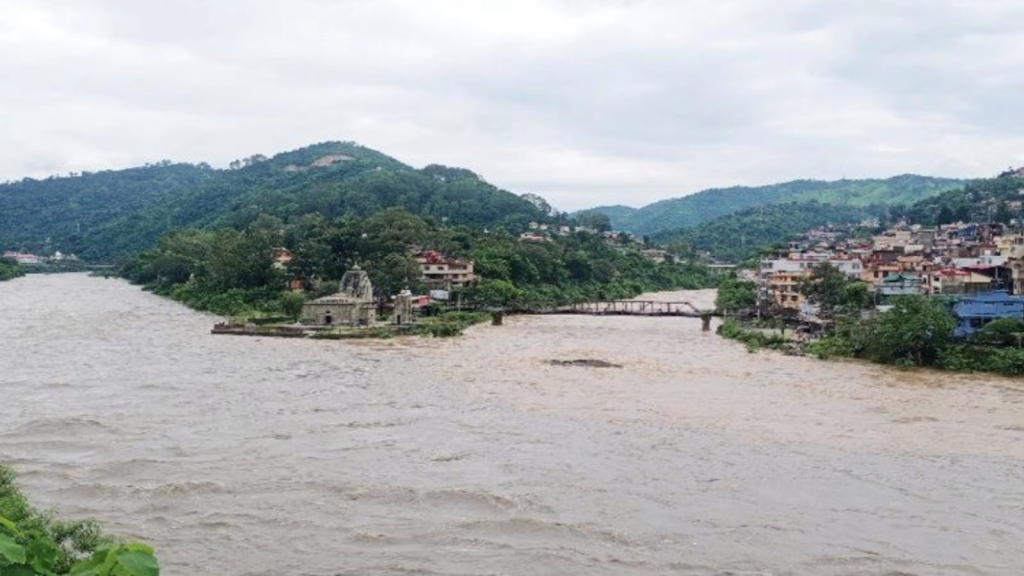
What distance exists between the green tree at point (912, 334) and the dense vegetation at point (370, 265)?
1872cm

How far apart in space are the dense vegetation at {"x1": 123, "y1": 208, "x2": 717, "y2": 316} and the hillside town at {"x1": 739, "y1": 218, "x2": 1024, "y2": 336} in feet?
37.3

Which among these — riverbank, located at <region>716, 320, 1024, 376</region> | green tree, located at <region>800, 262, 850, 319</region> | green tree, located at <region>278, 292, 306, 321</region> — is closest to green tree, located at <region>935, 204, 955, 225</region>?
green tree, located at <region>800, 262, 850, 319</region>

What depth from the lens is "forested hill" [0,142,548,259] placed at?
75.2 metres

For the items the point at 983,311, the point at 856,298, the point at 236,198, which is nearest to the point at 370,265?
the point at 856,298

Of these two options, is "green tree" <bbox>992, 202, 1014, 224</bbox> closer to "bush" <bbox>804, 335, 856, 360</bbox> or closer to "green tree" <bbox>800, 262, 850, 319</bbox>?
"green tree" <bbox>800, 262, 850, 319</bbox>

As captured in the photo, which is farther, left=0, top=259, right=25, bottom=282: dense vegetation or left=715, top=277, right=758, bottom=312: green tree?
left=0, top=259, right=25, bottom=282: dense vegetation

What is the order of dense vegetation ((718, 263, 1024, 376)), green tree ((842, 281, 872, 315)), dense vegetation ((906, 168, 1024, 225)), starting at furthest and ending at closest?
dense vegetation ((906, 168, 1024, 225)), green tree ((842, 281, 872, 315)), dense vegetation ((718, 263, 1024, 376))

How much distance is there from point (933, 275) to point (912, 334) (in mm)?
11380

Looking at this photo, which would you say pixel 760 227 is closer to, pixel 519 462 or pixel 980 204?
pixel 980 204

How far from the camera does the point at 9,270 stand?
204 feet

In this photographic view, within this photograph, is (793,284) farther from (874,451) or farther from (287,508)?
(287,508)

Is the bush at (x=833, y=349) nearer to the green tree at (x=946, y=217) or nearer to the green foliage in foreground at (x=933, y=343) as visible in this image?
the green foliage in foreground at (x=933, y=343)

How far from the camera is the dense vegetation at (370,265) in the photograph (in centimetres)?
3991

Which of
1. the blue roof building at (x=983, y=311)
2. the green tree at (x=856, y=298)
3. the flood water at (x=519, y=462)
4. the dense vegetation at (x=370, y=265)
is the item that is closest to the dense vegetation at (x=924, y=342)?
the blue roof building at (x=983, y=311)
